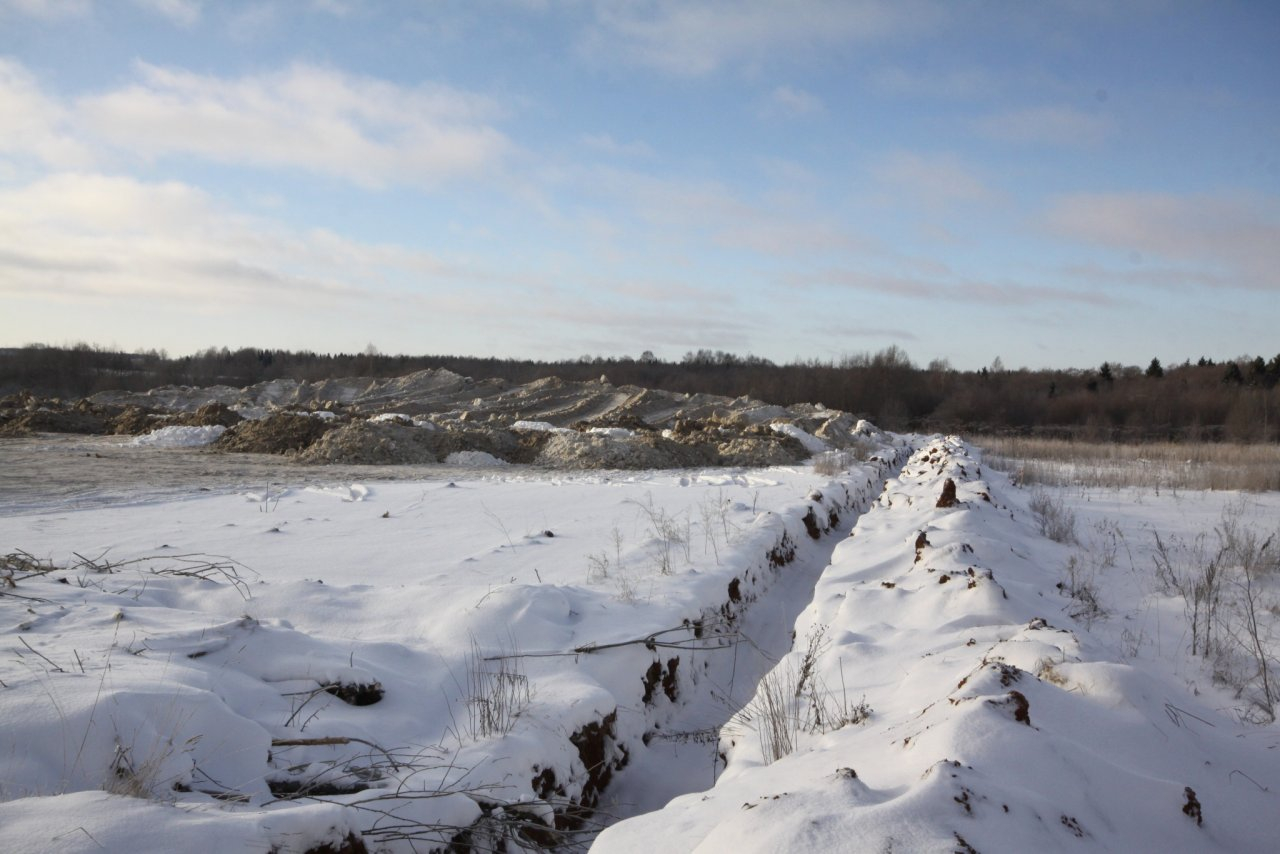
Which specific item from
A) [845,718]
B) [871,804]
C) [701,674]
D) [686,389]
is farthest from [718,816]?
[686,389]

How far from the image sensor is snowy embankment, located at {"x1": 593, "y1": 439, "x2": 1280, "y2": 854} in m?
1.70

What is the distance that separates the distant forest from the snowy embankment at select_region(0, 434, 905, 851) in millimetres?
33748

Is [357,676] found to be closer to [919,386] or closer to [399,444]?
[399,444]

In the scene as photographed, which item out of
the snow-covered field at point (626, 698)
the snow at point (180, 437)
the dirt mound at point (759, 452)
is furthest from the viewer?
the dirt mound at point (759, 452)

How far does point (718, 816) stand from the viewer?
6.89 feet

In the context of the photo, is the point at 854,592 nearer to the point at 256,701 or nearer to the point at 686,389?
the point at 256,701

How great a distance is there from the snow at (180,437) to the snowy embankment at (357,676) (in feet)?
33.2

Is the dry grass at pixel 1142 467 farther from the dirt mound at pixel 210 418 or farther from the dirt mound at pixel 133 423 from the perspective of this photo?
the dirt mound at pixel 133 423

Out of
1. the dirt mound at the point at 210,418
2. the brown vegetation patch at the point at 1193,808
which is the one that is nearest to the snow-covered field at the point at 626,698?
the brown vegetation patch at the point at 1193,808

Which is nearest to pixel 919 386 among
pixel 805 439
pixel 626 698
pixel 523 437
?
pixel 805 439

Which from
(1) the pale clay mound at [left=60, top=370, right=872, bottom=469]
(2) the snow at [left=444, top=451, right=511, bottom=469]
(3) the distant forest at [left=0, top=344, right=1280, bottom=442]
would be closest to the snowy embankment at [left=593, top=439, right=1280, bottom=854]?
(1) the pale clay mound at [left=60, top=370, right=872, bottom=469]

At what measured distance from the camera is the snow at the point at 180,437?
16016 mm

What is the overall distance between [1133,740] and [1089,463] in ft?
57.5

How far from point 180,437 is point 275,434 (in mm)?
2390
